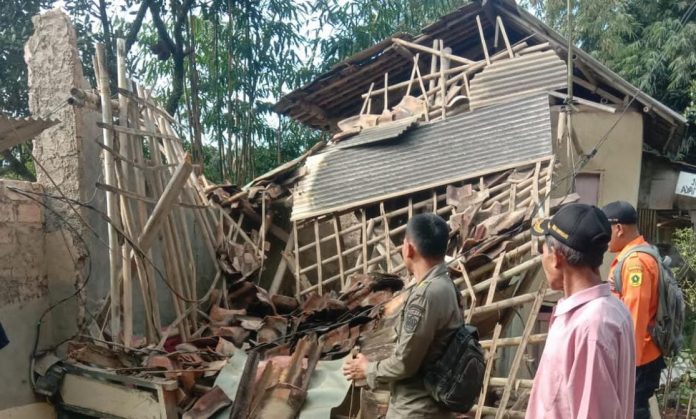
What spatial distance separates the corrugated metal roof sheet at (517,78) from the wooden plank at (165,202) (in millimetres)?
4402

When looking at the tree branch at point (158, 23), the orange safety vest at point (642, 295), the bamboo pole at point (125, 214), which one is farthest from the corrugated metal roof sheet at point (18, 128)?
the tree branch at point (158, 23)

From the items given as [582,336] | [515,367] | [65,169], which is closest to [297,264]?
[65,169]

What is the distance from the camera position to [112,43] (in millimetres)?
11789

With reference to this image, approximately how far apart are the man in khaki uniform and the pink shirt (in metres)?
0.70

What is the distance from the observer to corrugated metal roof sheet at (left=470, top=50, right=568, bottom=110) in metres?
7.79

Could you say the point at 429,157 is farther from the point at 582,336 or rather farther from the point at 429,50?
the point at 582,336

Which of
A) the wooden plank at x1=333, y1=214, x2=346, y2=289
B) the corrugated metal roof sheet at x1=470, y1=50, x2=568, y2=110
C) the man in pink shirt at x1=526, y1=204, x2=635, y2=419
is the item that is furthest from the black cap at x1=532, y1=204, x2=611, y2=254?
the corrugated metal roof sheet at x1=470, y1=50, x2=568, y2=110

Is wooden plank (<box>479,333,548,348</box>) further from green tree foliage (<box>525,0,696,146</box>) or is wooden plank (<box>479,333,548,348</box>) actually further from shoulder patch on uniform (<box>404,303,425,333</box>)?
green tree foliage (<box>525,0,696,146</box>)

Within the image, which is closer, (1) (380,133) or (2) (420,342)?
(2) (420,342)

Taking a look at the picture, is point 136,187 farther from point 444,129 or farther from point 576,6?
point 576,6

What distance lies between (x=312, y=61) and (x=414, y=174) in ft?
20.3

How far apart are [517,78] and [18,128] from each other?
608cm

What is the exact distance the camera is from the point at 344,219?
747 cm

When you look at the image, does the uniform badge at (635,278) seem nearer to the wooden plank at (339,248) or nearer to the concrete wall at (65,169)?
the wooden plank at (339,248)
